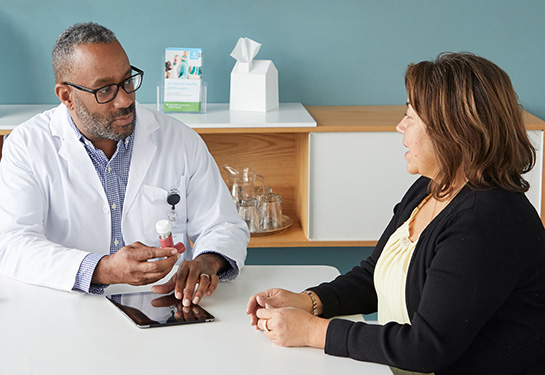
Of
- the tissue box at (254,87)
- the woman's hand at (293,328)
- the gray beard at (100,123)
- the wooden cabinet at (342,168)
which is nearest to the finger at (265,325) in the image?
the woman's hand at (293,328)

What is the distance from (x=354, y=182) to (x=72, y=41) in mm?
1274

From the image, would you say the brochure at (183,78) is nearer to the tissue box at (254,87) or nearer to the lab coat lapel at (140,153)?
the tissue box at (254,87)

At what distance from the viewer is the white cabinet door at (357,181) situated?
9.20ft

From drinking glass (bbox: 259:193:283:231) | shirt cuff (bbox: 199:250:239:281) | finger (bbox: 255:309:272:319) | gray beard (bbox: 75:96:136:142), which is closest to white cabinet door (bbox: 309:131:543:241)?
drinking glass (bbox: 259:193:283:231)

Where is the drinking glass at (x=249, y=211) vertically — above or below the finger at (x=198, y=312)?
above

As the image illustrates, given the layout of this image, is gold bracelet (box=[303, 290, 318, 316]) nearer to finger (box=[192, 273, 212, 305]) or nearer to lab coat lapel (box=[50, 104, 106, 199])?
finger (box=[192, 273, 212, 305])

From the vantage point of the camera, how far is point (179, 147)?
2.20 metres

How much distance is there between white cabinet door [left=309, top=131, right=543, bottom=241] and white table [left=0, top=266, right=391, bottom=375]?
1.22 meters

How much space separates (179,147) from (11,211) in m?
0.53

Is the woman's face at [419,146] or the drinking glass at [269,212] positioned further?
the drinking glass at [269,212]

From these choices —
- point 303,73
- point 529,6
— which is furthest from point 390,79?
point 529,6

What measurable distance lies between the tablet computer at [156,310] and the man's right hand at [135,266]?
1.6 inches

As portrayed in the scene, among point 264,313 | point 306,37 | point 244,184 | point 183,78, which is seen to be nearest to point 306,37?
point 306,37

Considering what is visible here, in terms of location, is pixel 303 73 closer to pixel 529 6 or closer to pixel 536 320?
pixel 529 6
